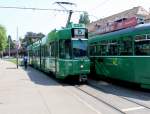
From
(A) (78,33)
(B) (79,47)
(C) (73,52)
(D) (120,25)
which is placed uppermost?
(D) (120,25)

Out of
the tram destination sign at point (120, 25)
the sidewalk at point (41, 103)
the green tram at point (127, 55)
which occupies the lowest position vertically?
the sidewalk at point (41, 103)

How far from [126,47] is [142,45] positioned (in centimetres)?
151

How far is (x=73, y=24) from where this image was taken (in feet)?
66.8

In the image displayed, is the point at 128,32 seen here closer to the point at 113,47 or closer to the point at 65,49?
the point at 113,47

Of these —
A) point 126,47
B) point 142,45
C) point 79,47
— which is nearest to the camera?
point 142,45

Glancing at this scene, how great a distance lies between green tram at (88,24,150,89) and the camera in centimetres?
1533

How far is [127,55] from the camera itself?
16719mm

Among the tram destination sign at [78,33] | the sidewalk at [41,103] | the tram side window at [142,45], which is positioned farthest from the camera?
the tram destination sign at [78,33]

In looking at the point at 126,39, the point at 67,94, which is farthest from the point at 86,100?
the point at 126,39

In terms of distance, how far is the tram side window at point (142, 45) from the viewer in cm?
1524

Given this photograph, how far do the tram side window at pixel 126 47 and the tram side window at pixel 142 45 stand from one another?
0.51 m

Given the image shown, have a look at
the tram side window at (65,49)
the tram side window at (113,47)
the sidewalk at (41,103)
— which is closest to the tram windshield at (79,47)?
the tram side window at (65,49)

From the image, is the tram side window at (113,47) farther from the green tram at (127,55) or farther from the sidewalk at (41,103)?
the sidewalk at (41,103)

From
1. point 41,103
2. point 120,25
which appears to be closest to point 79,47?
point 120,25
